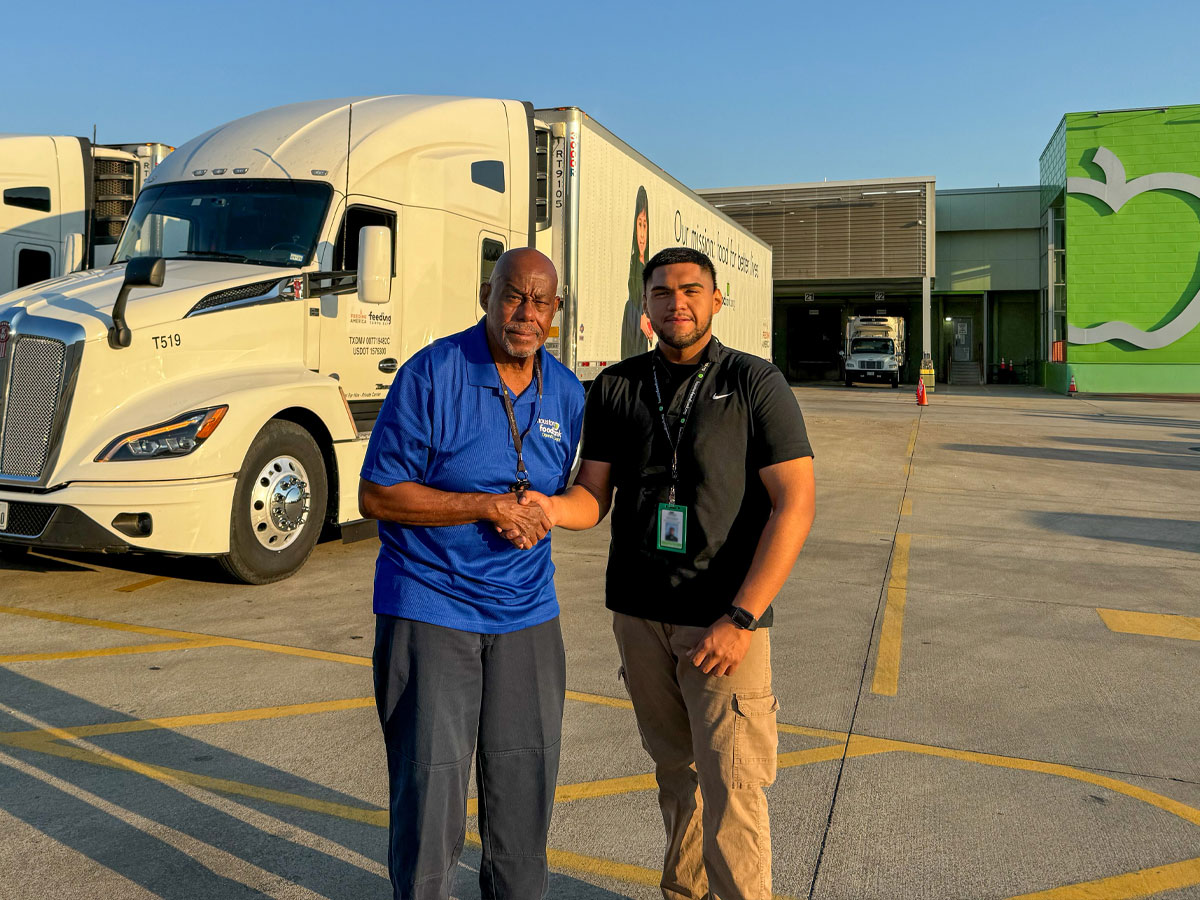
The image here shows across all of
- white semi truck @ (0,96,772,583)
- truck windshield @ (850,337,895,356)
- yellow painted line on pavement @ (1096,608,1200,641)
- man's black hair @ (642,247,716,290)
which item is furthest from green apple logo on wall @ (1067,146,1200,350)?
man's black hair @ (642,247,716,290)

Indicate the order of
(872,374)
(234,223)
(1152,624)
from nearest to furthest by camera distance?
(1152,624) < (234,223) < (872,374)

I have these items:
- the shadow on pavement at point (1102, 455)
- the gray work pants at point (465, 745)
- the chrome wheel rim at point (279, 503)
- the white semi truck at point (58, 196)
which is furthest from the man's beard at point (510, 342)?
the shadow on pavement at point (1102, 455)

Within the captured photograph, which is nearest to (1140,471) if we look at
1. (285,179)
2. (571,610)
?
(571,610)

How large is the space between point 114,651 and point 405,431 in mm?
3720

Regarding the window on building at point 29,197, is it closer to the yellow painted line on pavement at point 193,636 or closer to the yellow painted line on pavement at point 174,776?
the yellow painted line on pavement at point 193,636

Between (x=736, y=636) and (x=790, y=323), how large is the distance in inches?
1982

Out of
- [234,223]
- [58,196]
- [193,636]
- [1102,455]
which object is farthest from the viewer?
[1102,455]

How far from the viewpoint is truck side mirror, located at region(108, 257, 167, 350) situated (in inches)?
224

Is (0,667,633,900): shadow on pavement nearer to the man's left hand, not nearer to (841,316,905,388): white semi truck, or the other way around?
the man's left hand

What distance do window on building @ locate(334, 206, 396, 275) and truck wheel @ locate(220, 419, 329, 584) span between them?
4.36 ft

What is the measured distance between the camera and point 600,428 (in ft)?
9.30

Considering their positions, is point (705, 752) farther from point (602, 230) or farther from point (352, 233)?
point (602, 230)

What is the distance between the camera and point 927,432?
727 inches

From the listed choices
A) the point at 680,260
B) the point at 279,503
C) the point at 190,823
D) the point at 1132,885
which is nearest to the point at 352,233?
the point at 279,503
